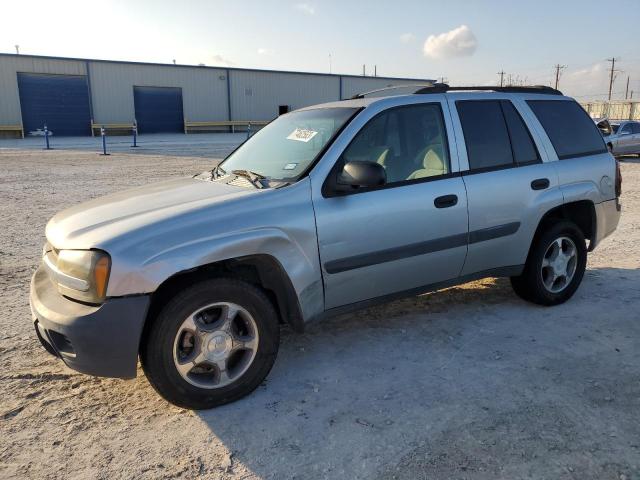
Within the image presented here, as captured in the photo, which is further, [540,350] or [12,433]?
[540,350]

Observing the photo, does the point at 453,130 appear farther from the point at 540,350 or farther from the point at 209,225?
the point at 209,225

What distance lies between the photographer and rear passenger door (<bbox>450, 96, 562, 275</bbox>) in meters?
3.91

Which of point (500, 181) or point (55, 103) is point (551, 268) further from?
point (55, 103)

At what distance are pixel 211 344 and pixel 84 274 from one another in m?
0.79

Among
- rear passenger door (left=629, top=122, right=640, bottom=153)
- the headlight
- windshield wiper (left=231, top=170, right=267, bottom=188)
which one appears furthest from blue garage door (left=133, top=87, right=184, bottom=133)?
the headlight

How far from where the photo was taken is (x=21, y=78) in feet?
105

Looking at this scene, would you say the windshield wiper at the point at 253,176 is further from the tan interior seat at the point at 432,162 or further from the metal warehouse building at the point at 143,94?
the metal warehouse building at the point at 143,94

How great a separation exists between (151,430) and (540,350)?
2693 millimetres

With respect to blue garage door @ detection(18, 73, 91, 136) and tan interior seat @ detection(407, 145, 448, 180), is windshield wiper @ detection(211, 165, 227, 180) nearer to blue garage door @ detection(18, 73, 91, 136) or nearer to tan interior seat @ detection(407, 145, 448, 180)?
tan interior seat @ detection(407, 145, 448, 180)

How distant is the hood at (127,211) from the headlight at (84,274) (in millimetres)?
56

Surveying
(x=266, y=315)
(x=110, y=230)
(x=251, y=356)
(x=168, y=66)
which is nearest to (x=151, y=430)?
(x=251, y=356)

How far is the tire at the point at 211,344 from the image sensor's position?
281 cm

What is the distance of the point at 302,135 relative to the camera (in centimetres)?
382

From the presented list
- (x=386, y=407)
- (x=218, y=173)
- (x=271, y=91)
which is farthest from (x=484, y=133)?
(x=271, y=91)
